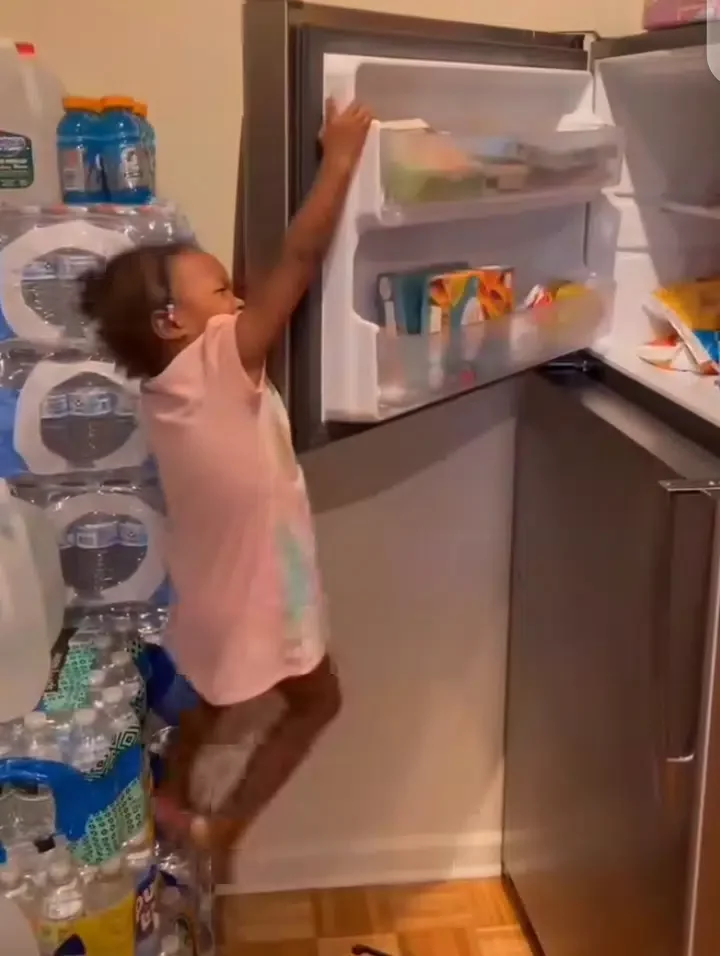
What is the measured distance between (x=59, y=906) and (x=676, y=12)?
1.36m

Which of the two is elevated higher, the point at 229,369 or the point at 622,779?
the point at 229,369

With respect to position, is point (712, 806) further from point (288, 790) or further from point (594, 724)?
point (288, 790)

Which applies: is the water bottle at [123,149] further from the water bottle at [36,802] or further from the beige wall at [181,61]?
the water bottle at [36,802]

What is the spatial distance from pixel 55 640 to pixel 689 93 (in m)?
1.23

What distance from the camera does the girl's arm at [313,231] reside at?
124cm

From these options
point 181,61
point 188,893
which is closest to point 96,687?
point 188,893

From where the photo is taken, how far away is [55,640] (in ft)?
5.77

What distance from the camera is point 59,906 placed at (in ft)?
4.88

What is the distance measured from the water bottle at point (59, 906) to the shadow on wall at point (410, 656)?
65cm

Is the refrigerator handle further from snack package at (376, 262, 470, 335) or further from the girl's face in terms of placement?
the girl's face

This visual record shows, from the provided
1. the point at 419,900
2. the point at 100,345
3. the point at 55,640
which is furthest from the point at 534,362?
the point at 419,900

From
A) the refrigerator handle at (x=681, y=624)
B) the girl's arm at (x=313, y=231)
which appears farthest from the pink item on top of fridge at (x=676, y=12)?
the refrigerator handle at (x=681, y=624)

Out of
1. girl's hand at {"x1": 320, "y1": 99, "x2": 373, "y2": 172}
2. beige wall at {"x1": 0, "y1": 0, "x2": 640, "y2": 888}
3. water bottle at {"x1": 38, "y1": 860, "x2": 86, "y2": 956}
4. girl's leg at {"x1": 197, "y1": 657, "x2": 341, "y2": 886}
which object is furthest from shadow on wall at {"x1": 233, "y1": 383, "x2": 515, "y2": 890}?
girl's hand at {"x1": 320, "y1": 99, "x2": 373, "y2": 172}

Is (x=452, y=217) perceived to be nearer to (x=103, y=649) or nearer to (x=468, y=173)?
(x=468, y=173)
